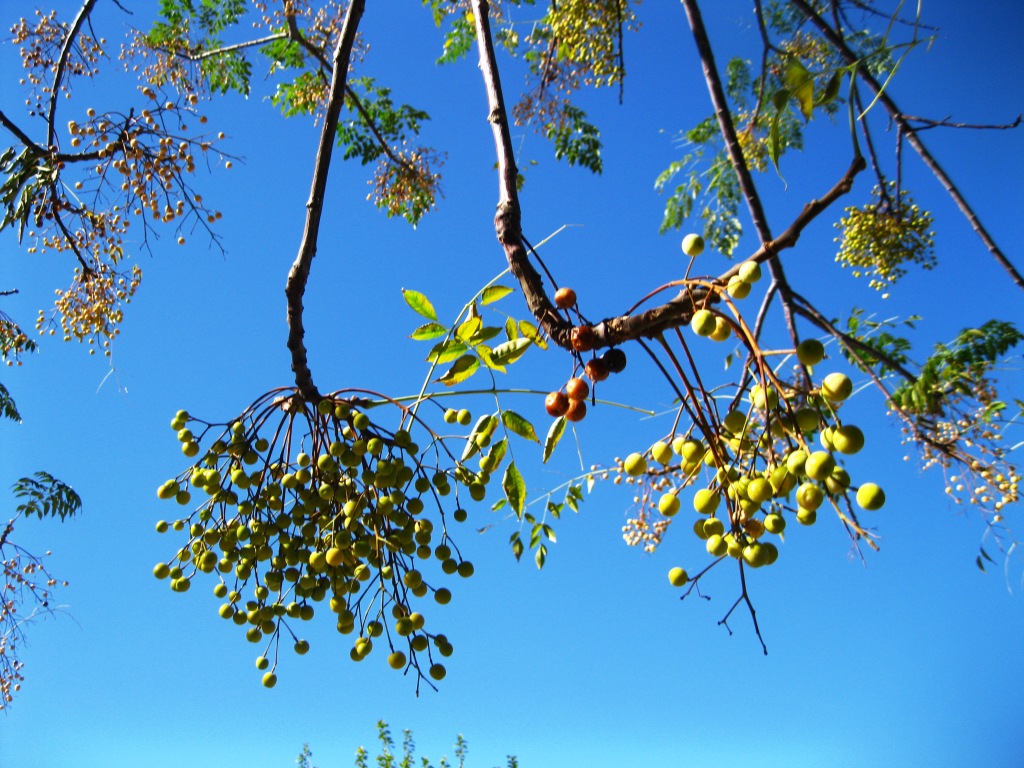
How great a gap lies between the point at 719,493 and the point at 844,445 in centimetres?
20

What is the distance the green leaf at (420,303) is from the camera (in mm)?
1223

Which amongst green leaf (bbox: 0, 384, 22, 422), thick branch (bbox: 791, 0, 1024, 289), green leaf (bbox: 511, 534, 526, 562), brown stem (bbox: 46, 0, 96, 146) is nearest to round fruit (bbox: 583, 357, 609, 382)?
green leaf (bbox: 511, 534, 526, 562)

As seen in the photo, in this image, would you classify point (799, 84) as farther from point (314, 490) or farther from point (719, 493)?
point (314, 490)

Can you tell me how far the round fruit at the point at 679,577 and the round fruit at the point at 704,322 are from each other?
512mm

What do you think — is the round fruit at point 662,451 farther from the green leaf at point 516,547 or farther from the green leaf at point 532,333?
the green leaf at point 516,547

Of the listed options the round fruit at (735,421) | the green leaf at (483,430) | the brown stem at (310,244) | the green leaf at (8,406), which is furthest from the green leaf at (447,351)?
the green leaf at (8,406)

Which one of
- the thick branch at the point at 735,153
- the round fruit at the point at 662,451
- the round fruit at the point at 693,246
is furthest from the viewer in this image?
the thick branch at the point at 735,153

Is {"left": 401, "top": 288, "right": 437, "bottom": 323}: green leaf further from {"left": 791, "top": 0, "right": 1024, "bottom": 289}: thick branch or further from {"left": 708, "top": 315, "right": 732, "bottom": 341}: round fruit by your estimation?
{"left": 791, "top": 0, "right": 1024, "bottom": 289}: thick branch

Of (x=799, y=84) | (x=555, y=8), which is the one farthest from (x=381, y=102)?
(x=799, y=84)

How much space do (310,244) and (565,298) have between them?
76 cm

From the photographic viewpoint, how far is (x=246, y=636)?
138cm

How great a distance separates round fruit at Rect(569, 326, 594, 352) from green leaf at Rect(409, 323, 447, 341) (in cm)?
36

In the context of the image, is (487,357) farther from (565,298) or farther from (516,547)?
(516,547)

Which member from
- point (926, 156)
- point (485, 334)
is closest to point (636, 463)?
point (485, 334)
